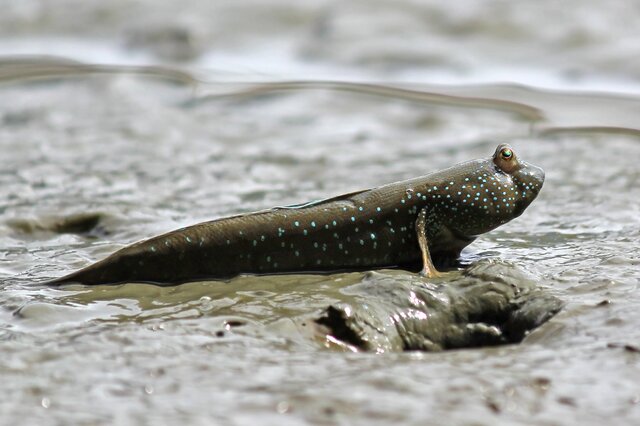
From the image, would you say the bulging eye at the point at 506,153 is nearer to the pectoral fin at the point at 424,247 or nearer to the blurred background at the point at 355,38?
the pectoral fin at the point at 424,247

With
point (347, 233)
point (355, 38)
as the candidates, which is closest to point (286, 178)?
point (347, 233)

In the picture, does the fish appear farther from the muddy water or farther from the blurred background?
the blurred background

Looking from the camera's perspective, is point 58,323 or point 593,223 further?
point 593,223

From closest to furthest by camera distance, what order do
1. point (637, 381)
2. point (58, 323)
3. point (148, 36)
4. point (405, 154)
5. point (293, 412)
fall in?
point (293, 412), point (637, 381), point (58, 323), point (405, 154), point (148, 36)

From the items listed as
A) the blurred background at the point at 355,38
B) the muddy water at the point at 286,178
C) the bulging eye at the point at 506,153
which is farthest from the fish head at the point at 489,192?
the blurred background at the point at 355,38

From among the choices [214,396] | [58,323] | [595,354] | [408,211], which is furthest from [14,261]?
[595,354]

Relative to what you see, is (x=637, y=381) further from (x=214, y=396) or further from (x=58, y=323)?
(x=58, y=323)

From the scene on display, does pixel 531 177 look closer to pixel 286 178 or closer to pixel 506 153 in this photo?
pixel 506 153
